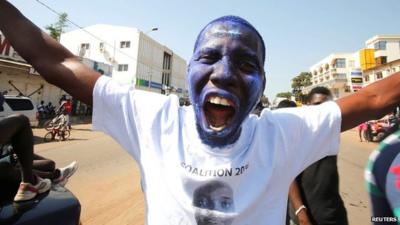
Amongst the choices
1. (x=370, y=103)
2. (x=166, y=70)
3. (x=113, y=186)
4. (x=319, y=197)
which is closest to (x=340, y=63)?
(x=166, y=70)

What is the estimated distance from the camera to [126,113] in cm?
135

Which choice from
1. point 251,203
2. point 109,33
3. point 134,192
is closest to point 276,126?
point 251,203

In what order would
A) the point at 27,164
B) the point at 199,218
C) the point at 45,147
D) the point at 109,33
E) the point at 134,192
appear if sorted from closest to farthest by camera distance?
the point at 199,218, the point at 27,164, the point at 134,192, the point at 45,147, the point at 109,33

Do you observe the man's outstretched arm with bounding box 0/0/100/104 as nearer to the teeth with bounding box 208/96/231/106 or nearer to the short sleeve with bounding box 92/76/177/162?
the short sleeve with bounding box 92/76/177/162

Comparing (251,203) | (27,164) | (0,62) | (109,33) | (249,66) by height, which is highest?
(109,33)

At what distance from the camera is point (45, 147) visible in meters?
10.5

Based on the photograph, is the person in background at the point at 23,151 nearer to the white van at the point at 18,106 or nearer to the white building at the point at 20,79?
the white van at the point at 18,106

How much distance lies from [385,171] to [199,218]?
29.0 inches

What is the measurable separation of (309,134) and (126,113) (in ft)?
2.56

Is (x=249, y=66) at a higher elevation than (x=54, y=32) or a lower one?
lower

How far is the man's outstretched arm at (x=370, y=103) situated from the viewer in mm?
1378

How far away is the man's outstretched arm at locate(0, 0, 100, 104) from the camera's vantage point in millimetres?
1334

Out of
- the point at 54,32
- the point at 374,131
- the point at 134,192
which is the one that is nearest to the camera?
the point at 134,192

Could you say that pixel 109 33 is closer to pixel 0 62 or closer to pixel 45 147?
pixel 0 62
